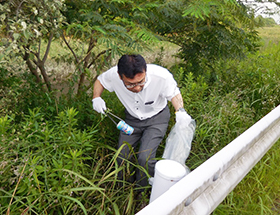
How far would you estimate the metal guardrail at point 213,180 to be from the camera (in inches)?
45.6

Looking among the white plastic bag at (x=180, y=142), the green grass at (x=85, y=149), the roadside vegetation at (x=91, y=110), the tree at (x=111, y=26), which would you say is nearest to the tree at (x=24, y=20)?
the roadside vegetation at (x=91, y=110)

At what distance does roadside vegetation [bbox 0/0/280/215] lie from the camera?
71.6 inches

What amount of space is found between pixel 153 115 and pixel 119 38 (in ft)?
3.28

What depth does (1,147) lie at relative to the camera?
1.79 meters

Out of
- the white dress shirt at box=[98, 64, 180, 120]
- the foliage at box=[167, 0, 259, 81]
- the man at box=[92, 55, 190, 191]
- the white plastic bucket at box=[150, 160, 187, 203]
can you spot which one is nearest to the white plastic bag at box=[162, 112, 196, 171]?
the man at box=[92, 55, 190, 191]

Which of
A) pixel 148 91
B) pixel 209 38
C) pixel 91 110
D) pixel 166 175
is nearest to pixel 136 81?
pixel 148 91

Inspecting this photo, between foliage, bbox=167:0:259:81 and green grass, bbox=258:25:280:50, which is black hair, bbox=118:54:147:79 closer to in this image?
foliage, bbox=167:0:259:81

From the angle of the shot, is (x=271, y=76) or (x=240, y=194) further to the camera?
(x=271, y=76)

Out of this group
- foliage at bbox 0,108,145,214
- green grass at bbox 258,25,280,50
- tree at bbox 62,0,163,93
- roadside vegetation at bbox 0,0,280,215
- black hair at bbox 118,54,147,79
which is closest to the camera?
foliage at bbox 0,108,145,214

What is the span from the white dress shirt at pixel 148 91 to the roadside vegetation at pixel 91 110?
0.25 meters

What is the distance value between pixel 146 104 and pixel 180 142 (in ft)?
2.11

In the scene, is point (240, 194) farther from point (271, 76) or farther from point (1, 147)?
point (271, 76)

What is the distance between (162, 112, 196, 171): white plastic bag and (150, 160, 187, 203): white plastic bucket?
700mm

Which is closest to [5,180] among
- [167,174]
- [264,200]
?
[167,174]
